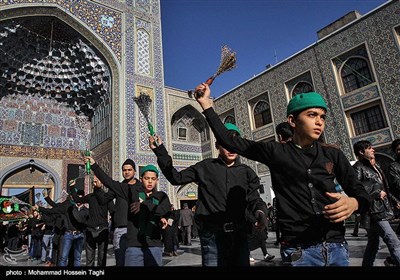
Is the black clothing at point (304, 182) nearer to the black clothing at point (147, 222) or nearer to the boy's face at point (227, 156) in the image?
the boy's face at point (227, 156)

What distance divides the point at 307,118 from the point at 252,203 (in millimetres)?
751

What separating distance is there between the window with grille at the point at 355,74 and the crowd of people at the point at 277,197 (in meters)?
8.65

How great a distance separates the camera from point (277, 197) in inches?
50.3

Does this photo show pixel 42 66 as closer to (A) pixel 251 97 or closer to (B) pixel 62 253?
(A) pixel 251 97

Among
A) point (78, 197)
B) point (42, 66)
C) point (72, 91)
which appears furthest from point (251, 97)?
point (78, 197)

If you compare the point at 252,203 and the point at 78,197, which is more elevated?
the point at 78,197

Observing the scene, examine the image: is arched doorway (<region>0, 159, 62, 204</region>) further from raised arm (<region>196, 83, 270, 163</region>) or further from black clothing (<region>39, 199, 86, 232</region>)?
raised arm (<region>196, 83, 270, 163</region>)

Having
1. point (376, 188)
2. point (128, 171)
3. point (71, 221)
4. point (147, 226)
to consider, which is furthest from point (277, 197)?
point (71, 221)

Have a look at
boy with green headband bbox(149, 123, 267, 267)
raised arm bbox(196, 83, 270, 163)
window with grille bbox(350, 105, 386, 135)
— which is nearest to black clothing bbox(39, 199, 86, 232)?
boy with green headband bbox(149, 123, 267, 267)

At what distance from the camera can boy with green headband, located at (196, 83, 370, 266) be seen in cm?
114

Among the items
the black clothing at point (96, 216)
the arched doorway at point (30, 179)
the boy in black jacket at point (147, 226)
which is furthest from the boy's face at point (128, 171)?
the arched doorway at point (30, 179)

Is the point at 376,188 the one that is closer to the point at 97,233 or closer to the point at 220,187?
the point at 220,187

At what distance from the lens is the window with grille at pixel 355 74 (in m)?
10.3

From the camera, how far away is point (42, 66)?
12.5 m
